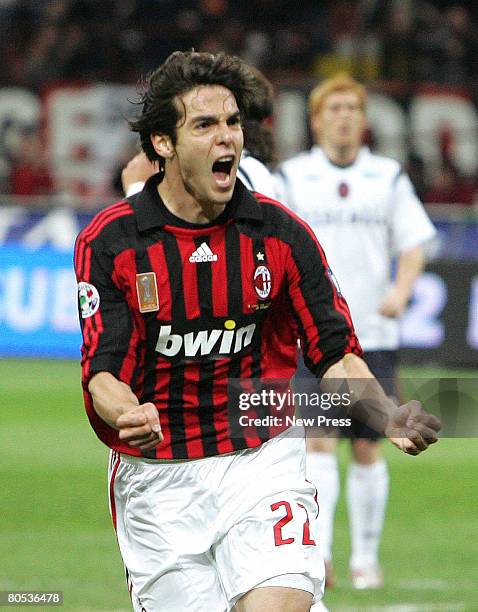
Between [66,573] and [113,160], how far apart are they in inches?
450

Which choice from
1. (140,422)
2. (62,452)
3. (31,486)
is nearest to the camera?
(140,422)

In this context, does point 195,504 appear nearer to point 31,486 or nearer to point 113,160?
point 31,486

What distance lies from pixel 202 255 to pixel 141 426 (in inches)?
29.8

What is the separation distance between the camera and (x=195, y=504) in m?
3.88

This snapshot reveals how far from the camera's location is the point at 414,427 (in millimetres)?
3238

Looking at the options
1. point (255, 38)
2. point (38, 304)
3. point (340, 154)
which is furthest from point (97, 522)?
point (255, 38)

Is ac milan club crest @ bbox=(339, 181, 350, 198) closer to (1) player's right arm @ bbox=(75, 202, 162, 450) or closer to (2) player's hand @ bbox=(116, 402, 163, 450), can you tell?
(1) player's right arm @ bbox=(75, 202, 162, 450)

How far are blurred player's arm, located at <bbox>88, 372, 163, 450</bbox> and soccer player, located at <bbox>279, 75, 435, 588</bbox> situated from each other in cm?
327

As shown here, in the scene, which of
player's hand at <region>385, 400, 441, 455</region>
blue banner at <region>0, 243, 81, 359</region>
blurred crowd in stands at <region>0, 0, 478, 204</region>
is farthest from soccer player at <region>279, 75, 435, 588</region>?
blurred crowd in stands at <region>0, 0, 478, 204</region>

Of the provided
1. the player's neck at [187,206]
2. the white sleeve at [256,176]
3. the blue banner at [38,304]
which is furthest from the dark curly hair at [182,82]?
the blue banner at [38,304]

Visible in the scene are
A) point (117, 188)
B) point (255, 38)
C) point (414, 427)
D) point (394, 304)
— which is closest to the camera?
point (414, 427)

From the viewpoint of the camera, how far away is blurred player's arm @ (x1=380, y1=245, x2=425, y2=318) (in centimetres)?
689

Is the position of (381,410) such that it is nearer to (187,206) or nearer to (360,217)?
(187,206)

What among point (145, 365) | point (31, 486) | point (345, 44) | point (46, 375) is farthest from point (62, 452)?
point (345, 44)
